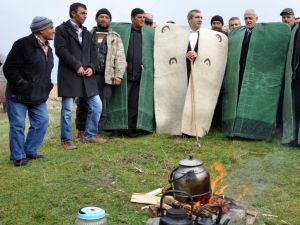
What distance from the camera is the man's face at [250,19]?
807 centimetres

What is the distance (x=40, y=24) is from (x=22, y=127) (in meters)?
1.42

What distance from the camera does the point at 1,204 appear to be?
487 centimetres

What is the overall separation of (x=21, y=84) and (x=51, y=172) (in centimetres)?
123

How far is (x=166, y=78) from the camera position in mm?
8430

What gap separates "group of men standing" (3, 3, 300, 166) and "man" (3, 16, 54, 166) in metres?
0.06

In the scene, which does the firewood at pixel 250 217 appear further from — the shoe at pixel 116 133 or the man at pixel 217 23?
the man at pixel 217 23

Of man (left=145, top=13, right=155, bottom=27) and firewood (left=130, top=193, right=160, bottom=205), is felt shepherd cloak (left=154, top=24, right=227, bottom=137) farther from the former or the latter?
firewood (left=130, top=193, right=160, bottom=205)

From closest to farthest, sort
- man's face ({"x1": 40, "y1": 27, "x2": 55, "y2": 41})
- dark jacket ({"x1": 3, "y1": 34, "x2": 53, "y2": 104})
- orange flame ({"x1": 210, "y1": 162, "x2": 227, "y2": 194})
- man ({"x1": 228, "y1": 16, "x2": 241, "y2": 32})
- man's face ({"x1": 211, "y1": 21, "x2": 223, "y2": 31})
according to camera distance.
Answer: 1. orange flame ({"x1": 210, "y1": 162, "x2": 227, "y2": 194})
2. dark jacket ({"x1": 3, "y1": 34, "x2": 53, "y2": 104})
3. man's face ({"x1": 40, "y1": 27, "x2": 55, "y2": 41})
4. man's face ({"x1": 211, "y1": 21, "x2": 223, "y2": 31})
5. man ({"x1": 228, "y1": 16, "x2": 241, "y2": 32})

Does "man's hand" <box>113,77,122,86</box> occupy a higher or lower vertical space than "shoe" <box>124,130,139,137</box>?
higher

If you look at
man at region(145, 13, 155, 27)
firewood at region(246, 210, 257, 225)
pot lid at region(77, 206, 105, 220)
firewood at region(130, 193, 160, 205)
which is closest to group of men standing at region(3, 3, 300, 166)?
man at region(145, 13, 155, 27)

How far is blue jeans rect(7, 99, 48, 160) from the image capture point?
6203mm

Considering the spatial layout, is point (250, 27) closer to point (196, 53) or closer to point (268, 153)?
point (196, 53)

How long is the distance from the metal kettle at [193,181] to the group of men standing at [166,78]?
2.89 meters

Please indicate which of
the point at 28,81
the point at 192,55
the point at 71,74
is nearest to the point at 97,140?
the point at 71,74
